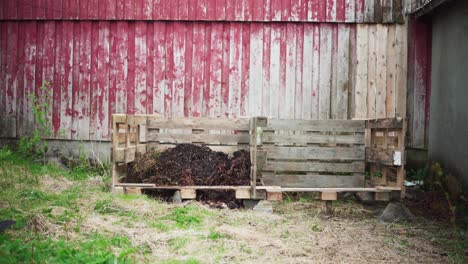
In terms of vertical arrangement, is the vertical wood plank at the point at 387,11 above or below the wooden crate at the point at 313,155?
above

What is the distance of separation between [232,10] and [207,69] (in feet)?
4.74

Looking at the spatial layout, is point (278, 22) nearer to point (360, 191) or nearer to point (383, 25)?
point (383, 25)

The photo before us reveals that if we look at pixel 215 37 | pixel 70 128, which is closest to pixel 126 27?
pixel 215 37

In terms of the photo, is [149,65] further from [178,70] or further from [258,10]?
[258,10]

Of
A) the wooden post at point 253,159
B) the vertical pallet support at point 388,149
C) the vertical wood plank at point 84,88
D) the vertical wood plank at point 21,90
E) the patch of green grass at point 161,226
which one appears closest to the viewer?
the patch of green grass at point 161,226

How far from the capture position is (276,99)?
9.80 m

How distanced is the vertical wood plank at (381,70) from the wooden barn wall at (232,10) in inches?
11.3

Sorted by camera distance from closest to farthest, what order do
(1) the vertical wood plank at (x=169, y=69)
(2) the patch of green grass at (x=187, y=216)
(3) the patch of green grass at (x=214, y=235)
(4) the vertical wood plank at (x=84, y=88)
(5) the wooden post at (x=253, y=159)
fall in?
(3) the patch of green grass at (x=214, y=235) → (2) the patch of green grass at (x=187, y=216) → (5) the wooden post at (x=253, y=159) → (1) the vertical wood plank at (x=169, y=69) → (4) the vertical wood plank at (x=84, y=88)

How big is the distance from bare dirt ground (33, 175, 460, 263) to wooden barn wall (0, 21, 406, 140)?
11.2 ft

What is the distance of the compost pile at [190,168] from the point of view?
7.03 m

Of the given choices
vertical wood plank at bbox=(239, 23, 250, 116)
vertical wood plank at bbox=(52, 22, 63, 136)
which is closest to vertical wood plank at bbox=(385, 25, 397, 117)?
vertical wood plank at bbox=(239, 23, 250, 116)

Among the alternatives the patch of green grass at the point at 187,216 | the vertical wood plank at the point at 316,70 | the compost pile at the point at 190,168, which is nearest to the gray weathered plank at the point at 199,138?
the compost pile at the point at 190,168

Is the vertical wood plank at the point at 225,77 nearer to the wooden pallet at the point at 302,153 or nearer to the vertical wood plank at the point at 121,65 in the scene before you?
the vertical wood plank at the point at 121,65

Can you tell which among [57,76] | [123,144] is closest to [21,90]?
[57,76]
